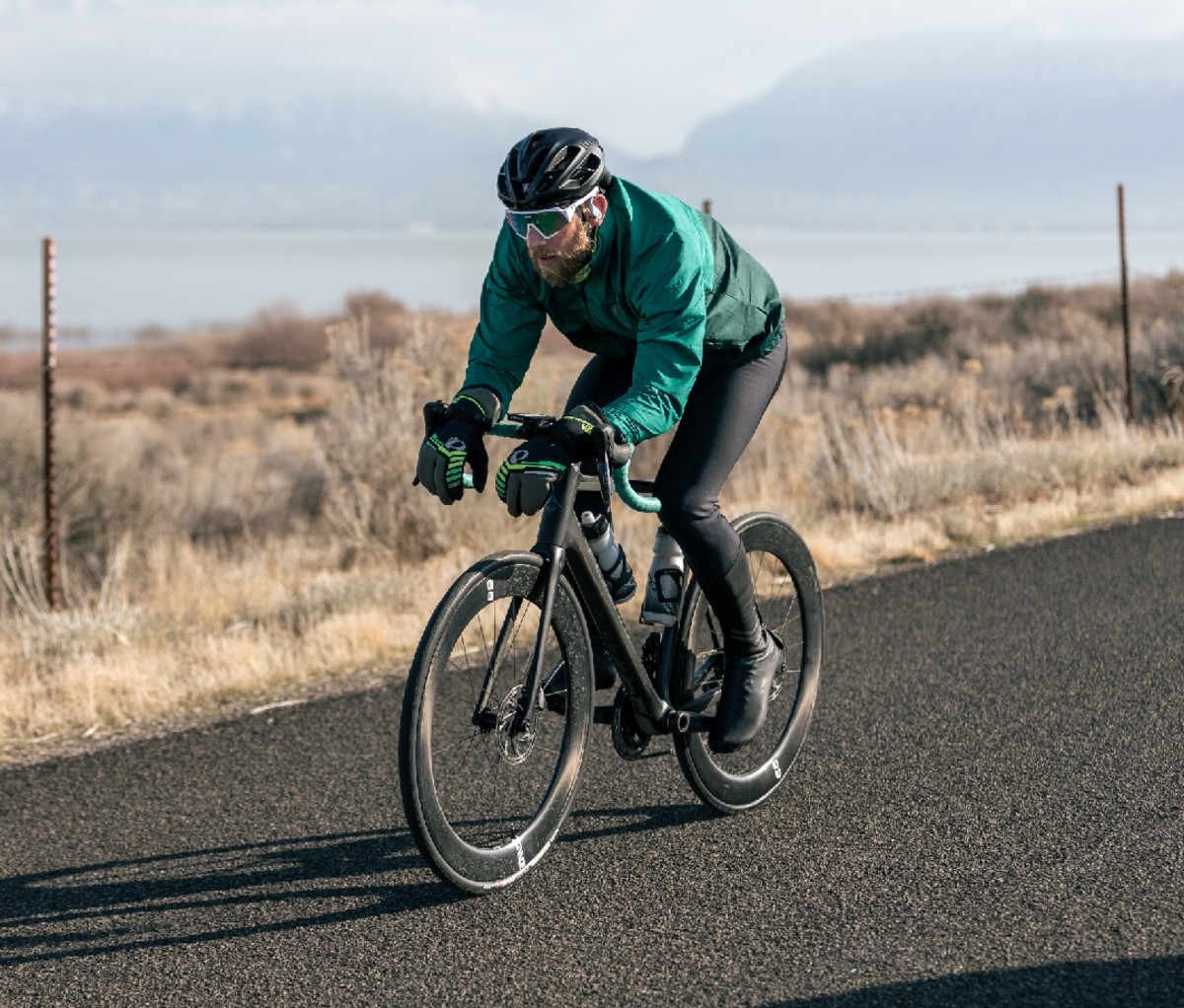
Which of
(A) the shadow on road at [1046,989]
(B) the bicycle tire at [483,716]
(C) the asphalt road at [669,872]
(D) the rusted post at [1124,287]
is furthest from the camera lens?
(D) the rusted post at [1124,287]

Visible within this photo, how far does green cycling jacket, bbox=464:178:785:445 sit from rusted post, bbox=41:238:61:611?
5.18 metres

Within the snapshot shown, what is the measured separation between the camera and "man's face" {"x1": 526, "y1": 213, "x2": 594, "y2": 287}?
3.80 metres

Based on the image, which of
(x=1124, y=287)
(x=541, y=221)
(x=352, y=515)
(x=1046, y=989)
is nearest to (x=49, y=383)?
(x=352, y=515)

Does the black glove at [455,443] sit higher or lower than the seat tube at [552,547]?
higher

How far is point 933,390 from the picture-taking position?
75.2 feet

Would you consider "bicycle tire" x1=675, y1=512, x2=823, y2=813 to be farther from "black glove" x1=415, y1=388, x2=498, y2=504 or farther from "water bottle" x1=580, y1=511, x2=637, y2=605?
"black glove" x1=415, y1=388, x2=498, y2=504

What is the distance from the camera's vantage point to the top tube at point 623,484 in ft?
12.9

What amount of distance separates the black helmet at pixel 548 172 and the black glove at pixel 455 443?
535mm

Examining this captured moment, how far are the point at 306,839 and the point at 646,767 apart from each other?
1155mm

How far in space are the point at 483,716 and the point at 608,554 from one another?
647 mm

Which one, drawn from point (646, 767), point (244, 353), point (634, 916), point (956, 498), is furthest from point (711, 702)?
point (244, 353)

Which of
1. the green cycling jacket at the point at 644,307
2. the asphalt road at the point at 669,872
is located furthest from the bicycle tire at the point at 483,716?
the green cycling jacket at the point at 644,307

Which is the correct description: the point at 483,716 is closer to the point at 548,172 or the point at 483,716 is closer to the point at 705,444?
the point at 705,444

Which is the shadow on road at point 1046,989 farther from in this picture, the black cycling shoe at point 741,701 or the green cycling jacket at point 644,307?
the green cycling jacket at point 644,307
